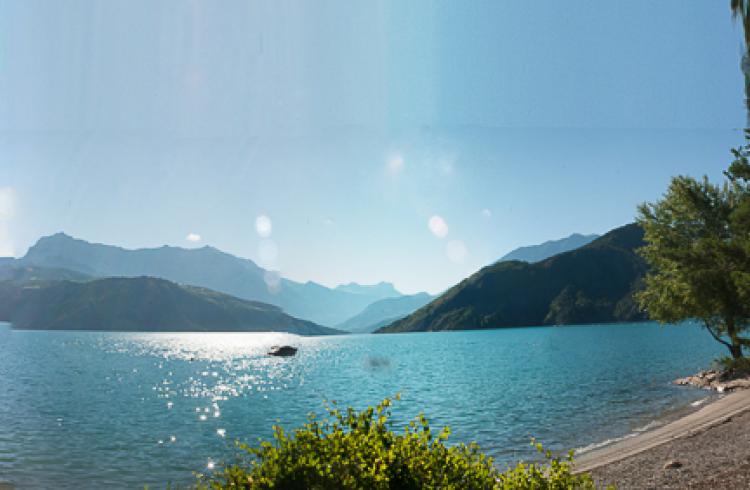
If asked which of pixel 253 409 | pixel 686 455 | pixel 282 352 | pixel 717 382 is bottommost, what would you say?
pixel 282 352

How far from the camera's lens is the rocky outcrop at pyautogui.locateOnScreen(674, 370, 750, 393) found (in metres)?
43.6

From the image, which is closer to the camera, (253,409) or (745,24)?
(745,24)

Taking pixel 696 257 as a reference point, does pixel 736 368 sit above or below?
below

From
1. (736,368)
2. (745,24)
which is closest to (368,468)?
(745,24)

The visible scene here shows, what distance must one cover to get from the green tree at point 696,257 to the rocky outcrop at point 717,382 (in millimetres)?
3320

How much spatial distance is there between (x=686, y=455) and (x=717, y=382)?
33094 millimetres

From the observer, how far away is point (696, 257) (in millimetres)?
43312

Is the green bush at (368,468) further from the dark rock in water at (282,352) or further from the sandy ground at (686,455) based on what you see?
the dark rock in water at (282,352)

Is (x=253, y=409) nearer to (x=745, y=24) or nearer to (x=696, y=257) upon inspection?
(x=696, y=257)

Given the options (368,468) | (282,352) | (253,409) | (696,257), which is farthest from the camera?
(282,352)

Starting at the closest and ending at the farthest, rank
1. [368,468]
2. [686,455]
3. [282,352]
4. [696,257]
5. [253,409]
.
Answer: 1. [368,468]
2. [686,455]
3. [696,257]
4. [253,409]
5. [282,352]

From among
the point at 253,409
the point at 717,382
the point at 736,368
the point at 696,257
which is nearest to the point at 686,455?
the point at 696,257

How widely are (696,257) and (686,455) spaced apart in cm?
2804

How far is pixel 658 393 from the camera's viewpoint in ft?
159
